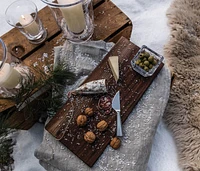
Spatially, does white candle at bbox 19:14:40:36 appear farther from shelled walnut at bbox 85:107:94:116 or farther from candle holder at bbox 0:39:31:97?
shelled walnut at bbox 85:107:94:116

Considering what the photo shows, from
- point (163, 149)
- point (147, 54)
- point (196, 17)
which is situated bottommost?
point (163, 149)

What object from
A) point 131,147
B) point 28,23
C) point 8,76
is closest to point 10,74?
point 8,76

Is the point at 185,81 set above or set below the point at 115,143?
below

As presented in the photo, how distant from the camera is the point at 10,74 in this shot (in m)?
0.85

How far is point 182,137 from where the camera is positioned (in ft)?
3.25

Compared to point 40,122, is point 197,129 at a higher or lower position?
lower

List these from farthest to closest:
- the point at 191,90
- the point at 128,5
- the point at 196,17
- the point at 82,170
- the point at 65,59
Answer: the point at 128,5, the point at 196,17, the point at 191,90, the point at 65,59, the point at 82,170

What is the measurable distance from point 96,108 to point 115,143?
4.4 inches

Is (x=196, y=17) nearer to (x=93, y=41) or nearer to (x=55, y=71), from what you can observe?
(x=93, y=41)

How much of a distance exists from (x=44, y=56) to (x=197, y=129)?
0.54 meters

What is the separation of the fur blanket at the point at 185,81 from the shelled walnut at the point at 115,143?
26cm

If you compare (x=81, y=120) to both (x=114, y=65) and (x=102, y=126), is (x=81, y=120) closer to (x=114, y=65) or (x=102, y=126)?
(x=102, y=126)

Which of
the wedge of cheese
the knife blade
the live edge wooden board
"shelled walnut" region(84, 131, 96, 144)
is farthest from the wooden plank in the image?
"shelled walnut" region(84, 131, 96, 144)

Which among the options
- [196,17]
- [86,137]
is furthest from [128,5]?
[86,137]
